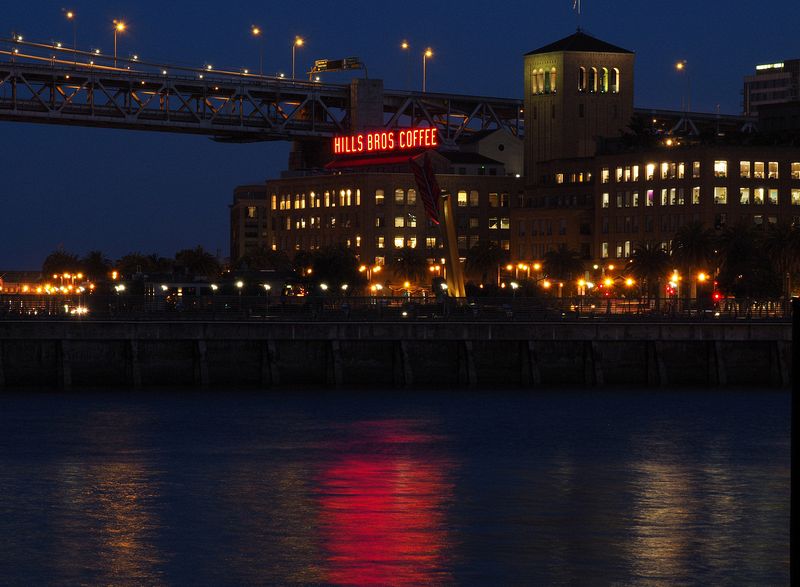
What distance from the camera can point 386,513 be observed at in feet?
199

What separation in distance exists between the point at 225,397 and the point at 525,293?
296ft

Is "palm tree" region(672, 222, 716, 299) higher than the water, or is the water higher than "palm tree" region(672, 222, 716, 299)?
"palm tree" region(672, 222, 716, 299)

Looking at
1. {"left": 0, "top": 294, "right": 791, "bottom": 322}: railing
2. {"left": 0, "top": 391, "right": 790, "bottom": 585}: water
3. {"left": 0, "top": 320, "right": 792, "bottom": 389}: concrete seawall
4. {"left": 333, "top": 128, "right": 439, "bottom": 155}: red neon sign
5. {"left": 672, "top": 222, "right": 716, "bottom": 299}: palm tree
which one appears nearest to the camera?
{"left": 0, "top": 391, "right": 790, "bottom": 585}: water

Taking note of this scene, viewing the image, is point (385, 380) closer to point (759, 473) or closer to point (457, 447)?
point (457, 447)

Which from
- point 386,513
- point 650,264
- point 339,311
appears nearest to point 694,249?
point 650,264

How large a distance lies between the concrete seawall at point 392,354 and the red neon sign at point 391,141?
66.2 m

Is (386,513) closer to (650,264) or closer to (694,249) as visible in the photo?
(694,249)

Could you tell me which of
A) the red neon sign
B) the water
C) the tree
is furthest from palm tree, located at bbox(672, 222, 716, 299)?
the water

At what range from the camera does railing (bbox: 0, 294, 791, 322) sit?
115875 mm

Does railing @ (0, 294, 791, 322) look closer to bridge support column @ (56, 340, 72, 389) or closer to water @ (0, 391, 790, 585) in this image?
bridge support column @ (56, 340, 72, 389)

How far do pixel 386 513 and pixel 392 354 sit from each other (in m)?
57.0

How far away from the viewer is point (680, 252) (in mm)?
179000

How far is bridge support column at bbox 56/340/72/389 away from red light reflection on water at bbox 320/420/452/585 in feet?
111

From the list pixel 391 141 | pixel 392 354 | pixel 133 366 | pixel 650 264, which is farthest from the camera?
pixel 391 141
